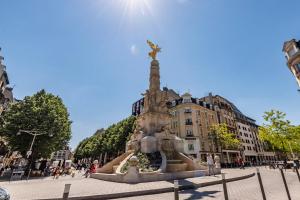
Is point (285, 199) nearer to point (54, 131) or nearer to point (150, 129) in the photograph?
point (150, 129)

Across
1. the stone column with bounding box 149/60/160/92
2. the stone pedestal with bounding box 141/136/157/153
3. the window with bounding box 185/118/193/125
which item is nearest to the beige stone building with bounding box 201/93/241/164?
the window with bounding box 185/118/193/125

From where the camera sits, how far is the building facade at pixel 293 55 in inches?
1255

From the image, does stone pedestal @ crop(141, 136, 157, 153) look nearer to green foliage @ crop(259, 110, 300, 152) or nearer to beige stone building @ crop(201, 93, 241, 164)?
green foliage @ crop(259, 110, 300, 152)

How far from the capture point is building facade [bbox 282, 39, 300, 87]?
105 ft

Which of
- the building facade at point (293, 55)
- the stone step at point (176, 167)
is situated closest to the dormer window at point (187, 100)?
the building facade at point (293, 55)

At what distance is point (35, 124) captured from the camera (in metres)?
21.9

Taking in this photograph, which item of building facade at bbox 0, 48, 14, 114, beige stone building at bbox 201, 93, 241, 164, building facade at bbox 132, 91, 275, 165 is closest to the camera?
building facade at bbox 0, 48, 14, 114

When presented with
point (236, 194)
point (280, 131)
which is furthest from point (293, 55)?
point (236, 194)

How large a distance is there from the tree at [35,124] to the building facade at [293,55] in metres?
41.8

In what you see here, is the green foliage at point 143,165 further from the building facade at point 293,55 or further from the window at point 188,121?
the building facade at point 293,55

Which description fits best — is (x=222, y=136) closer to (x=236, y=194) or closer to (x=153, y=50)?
(x=153, y=50)

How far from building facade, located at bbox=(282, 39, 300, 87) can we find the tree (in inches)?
1647

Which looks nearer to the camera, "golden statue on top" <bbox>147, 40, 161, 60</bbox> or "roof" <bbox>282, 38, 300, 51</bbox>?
"golden statue on top" <bbox>147, 40, 161, 60</bbox>

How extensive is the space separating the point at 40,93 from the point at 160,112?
2022cm
